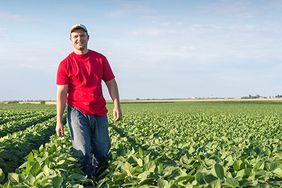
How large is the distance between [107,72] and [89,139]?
3.22 feet

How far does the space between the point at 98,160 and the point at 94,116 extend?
0.66 metres

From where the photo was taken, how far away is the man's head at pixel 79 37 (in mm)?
5395

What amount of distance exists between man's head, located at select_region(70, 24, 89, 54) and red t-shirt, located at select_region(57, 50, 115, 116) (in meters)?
0.14

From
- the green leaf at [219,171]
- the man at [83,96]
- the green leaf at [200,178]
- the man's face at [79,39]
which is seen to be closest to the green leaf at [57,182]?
the green leaf at [200,178]

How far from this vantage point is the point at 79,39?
17.7 ft

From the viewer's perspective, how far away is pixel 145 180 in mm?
3426

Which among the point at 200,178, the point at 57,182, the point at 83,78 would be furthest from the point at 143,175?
the point at 83,78

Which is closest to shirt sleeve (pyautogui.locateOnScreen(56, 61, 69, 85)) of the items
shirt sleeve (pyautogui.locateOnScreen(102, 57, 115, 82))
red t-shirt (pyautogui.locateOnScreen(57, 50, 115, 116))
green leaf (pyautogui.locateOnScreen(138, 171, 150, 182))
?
red t-shirt (pyautogui.locateOnScreen(57, 50, 115, 116))

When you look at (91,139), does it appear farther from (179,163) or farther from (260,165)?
(260,165)

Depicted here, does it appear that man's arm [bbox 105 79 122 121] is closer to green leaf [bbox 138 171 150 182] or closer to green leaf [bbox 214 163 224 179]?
green leaf [bbox 138 171 150 182]

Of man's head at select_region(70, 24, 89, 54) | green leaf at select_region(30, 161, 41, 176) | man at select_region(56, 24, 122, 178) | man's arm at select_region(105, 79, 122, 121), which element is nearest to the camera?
green leaf at select_region(30, 161, 41, 176)

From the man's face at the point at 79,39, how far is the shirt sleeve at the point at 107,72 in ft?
1.30

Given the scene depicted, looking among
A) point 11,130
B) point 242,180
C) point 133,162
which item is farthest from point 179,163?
point 11,130

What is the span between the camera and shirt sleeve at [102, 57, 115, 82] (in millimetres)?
5734
